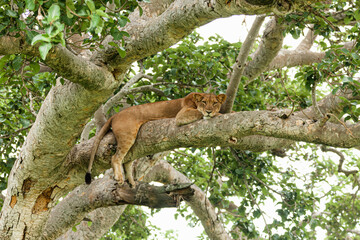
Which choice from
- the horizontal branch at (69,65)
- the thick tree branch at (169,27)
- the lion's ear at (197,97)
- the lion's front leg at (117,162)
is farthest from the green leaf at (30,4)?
the lion's ear at (197,97)

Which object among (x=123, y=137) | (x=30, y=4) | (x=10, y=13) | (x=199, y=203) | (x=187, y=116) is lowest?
(x=30, y=4)

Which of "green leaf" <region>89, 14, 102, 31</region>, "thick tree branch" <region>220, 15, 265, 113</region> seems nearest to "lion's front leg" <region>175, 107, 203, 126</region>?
"thick tree branch" <region>220, 15, 265, 113</region>

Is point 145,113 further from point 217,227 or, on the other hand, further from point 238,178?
point 217,227

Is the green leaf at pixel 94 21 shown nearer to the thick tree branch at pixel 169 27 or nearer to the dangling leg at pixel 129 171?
the thick tree branch at pixel 169 27

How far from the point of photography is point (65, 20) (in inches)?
98.3

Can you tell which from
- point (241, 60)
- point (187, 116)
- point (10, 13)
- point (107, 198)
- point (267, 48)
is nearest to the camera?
point (10, 13)

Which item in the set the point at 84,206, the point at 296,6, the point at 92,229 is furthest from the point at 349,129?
the point at 92,229

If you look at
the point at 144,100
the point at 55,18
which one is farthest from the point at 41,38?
the point at 144,100

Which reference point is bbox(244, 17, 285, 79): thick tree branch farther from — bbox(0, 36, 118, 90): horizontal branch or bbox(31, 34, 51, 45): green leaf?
bbox(31, 34, 51, 45): green leaf

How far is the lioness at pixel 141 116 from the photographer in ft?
13.9

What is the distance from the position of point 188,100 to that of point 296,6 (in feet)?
7.76

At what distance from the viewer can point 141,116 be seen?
466 centimetres

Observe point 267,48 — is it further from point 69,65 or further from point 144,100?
point 69,65

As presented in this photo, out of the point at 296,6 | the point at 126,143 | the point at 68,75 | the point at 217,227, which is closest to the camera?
the point at 296,6
